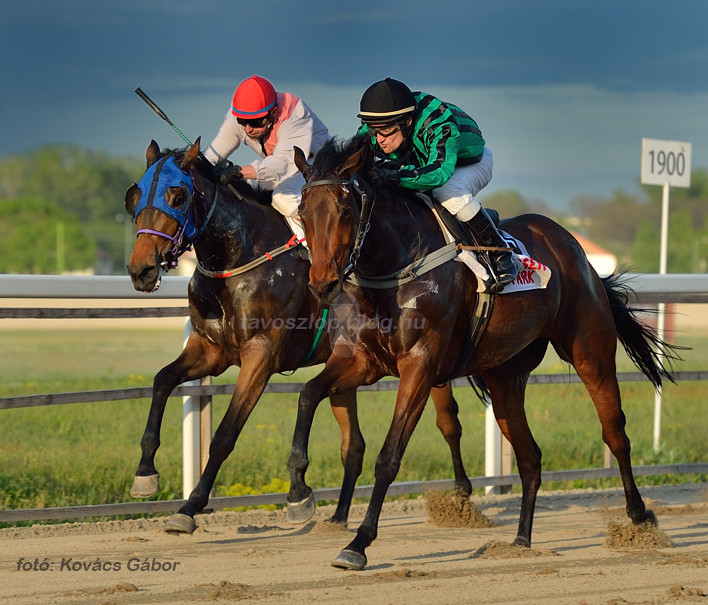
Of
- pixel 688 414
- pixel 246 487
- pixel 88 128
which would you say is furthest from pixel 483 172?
pixel 88 128

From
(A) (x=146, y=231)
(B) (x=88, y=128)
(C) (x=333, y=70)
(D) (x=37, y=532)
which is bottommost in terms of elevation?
A: (D) (x=37, y=532)

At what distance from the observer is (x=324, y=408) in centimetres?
805

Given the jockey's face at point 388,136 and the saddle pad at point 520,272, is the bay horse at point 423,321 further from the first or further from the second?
the jockey's face at point 388,136

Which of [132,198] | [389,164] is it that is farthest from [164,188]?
[389,164]

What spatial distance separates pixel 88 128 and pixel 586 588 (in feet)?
200

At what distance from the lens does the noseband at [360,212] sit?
407cm

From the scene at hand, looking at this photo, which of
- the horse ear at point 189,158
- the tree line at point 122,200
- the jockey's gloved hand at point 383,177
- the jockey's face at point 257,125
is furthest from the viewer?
the tree line at point 122,200

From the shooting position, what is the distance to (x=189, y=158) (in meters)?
4.90

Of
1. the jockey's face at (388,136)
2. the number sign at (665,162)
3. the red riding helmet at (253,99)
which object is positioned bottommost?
the jockey's face at (388,136)

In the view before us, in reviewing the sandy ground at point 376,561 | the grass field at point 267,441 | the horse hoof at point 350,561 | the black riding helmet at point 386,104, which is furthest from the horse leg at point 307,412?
the grass field at point 267,441

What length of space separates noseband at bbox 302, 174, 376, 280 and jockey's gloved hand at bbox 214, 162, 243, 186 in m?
1.12

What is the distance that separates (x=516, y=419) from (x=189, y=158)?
86.3 inches

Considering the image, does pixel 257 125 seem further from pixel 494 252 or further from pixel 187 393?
pixel 187 393

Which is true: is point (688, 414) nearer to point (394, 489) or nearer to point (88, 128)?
point (394, 489)
